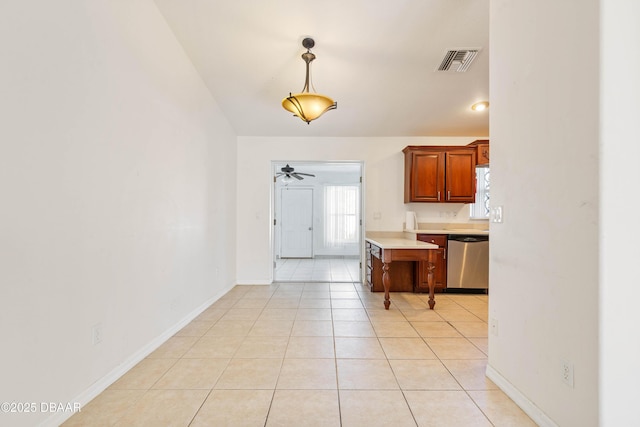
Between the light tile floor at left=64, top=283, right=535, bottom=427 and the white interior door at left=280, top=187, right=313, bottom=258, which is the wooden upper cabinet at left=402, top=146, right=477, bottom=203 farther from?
the white interior door at left=280, top=187, right=313, bottom=258

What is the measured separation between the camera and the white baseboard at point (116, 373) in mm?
1504

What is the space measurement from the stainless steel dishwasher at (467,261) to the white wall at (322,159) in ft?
2.20

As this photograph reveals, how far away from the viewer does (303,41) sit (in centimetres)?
283

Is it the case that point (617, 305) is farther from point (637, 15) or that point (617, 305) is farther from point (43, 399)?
point (43, 399)

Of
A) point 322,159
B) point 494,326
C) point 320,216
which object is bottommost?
point 494,326

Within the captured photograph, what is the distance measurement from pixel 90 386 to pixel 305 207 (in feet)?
22.8

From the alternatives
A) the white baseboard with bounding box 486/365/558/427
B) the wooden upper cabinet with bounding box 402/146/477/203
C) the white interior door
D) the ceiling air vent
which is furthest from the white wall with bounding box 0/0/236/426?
the white interior door

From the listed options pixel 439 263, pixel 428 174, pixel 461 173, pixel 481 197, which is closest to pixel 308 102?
pixel 428 174

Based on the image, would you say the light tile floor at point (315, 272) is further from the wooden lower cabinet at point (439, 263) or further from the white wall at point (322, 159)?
the wooden lower cabinet at point (439, 263)

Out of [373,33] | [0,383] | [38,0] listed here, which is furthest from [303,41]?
[0,383]

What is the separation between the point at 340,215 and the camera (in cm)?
855

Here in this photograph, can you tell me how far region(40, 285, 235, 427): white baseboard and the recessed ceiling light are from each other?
4238mm

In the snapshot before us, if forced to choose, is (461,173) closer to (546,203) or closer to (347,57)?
(347,57)

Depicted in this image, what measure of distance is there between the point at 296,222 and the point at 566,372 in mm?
7350
